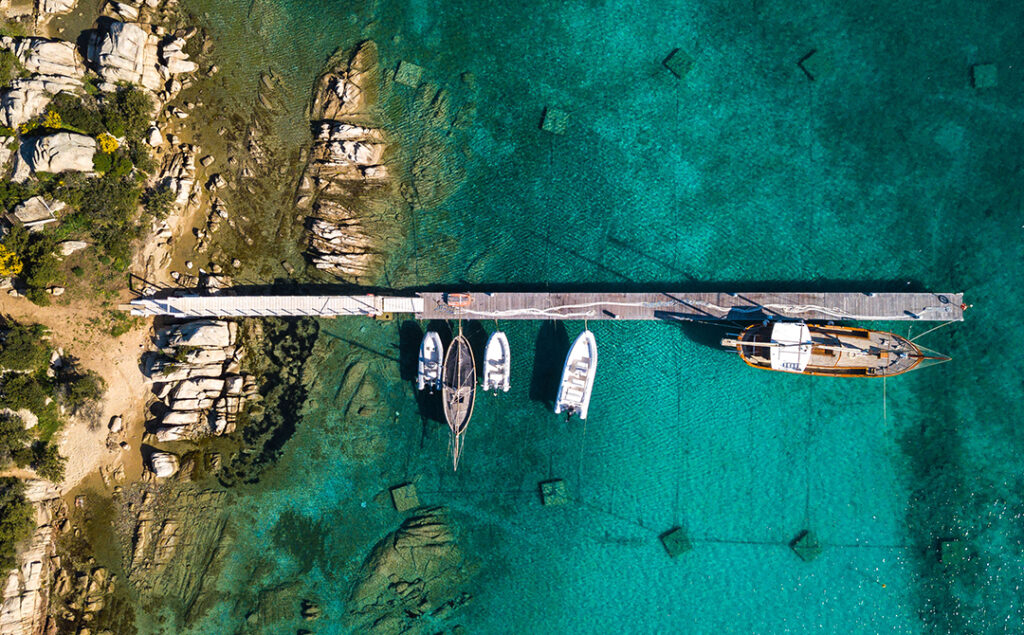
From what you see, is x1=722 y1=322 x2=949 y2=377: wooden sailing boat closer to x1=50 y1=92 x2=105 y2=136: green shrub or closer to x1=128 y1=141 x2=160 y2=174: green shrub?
x1=128 y1=141 x2=160 y2=174: green shrub

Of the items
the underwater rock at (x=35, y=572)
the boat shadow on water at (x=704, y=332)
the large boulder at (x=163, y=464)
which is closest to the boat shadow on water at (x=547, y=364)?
the boat shadow on water at (x=704, y=332)

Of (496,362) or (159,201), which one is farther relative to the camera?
(159,201)

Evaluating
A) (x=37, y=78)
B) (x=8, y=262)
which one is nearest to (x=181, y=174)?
(x=37, y=78)

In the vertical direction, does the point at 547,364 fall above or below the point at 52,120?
below

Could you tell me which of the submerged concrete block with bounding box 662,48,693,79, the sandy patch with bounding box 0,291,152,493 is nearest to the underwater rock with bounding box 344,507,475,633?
the sandy patch with bounding box 0,291,152,493

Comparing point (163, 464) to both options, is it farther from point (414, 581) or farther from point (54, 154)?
point (54, 154)

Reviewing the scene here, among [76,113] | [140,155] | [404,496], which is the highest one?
[76,113]
